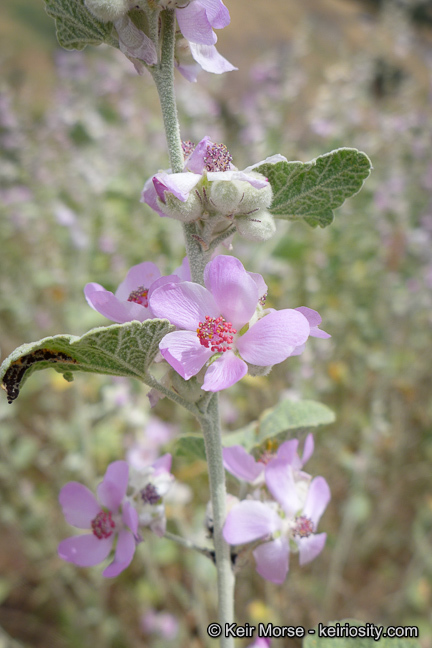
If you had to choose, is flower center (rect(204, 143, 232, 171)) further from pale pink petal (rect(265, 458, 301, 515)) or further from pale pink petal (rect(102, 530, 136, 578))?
pale pink petal (rect(102, 530, 136, 578))

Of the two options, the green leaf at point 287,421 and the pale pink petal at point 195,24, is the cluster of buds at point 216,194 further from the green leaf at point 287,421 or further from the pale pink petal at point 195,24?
the green leaf at point 287,421

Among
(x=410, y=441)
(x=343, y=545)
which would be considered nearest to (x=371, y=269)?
(x=410, y=441)

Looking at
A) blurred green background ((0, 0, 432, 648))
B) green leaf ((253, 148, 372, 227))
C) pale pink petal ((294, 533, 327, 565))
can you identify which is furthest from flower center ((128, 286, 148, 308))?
blurred green background ((0, 0, 432, 648))

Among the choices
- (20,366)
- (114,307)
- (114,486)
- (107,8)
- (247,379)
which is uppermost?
(247,379)

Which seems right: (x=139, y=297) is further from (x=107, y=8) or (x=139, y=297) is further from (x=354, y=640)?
(x=354, y=640)

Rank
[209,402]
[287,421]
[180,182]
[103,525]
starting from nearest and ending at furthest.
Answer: [180,182] < [209,402] < [103,525] < [287,421]

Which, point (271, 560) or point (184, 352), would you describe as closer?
point (184, 352)

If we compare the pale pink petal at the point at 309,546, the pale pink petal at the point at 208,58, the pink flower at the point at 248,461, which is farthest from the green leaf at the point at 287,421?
the pale pink petal at the point at 208,58

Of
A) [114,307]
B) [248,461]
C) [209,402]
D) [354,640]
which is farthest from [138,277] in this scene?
[354,640]
